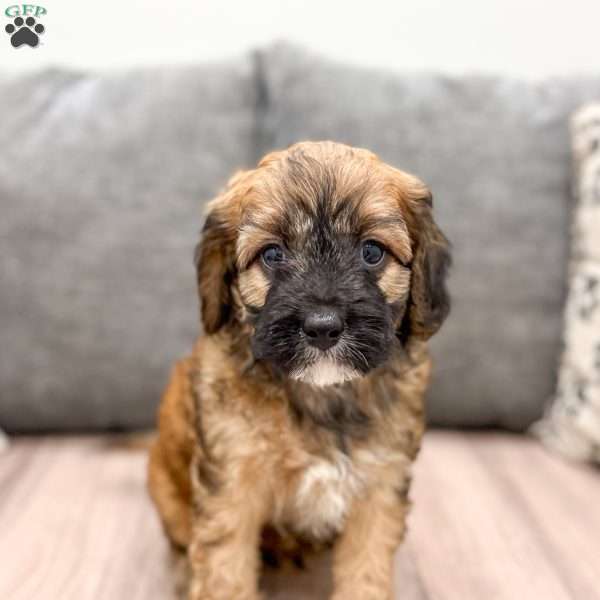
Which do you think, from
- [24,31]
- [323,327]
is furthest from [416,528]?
[24,31]

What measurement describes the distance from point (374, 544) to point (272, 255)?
60 cm

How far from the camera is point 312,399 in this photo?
146 cm

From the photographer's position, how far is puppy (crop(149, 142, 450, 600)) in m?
1.30

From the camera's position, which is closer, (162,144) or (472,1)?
(162,144)

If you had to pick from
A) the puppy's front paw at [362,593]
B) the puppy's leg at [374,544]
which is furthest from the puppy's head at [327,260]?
the puppy's front paw at [362,593]

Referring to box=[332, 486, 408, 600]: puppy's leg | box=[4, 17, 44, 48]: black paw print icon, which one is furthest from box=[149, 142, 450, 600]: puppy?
box=[4, 17, 44, 48]: black paw print icon

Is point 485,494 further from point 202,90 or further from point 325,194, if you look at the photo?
point 202,90

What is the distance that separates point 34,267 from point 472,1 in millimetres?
1679

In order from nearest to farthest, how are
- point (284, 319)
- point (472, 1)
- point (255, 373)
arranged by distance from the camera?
1. point (284, 319)
2. point (255, 373)
3. point (472, 1)

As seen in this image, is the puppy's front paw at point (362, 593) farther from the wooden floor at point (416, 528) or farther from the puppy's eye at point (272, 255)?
the puppy's eye at point (272, 255)

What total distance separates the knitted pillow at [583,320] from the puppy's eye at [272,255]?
3.99ft

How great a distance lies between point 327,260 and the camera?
4.29ft

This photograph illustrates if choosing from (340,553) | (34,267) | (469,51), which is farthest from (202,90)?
(340,553)

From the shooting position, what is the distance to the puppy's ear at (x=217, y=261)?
1441mm
